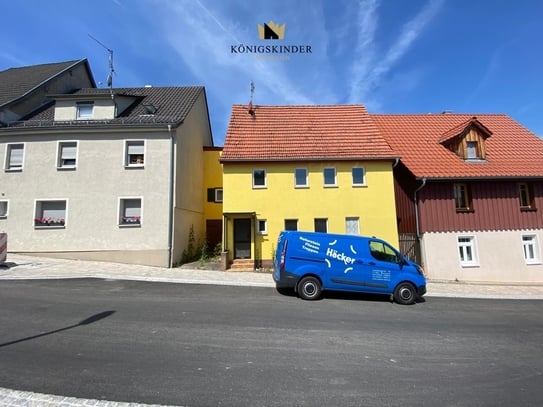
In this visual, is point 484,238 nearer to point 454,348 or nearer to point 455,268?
point 455,268

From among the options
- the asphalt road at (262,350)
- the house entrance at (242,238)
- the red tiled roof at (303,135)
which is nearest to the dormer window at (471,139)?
the red tiled roof at (303,135)

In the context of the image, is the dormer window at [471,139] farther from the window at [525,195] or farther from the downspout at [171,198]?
the downspout at [171,198]

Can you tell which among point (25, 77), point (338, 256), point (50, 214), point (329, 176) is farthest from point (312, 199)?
point (25, 77)

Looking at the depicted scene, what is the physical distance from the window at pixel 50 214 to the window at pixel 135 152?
12.7 feet

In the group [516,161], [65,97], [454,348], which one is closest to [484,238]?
[516,161]

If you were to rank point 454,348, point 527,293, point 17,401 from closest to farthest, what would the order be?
1. point 17,401
2. point 454,348
3. point 527,293

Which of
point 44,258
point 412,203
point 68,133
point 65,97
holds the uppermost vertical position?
point 65,97

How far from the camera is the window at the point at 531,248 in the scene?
16.3 m

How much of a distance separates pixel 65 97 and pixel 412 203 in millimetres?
19479

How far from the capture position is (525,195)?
55.7ft

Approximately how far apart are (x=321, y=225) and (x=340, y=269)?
7.02 m

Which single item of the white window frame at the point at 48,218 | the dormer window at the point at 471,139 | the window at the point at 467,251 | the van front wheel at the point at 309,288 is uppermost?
the dormer window at the point at 471,139

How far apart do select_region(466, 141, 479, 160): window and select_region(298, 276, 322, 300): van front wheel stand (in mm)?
13567

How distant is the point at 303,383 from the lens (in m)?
Answer: 4.21
